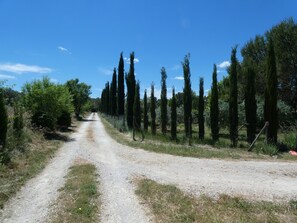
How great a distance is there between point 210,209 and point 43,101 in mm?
17804

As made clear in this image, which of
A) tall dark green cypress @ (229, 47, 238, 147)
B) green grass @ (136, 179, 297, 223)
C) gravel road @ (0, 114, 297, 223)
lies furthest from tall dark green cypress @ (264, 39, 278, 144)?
green grass @ (136, 179, 297, 223)

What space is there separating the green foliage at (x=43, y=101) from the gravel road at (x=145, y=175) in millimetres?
8485

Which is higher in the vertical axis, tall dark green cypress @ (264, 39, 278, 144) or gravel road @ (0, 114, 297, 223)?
tall dark green cypress @ (264, 39, 278, 144)

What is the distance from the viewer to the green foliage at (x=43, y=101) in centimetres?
2147

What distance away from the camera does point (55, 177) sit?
9.45 m

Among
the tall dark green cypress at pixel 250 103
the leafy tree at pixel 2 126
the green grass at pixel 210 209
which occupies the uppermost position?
the tall dark green cypress at pixel 250 103

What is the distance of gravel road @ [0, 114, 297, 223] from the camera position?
20.9 feet

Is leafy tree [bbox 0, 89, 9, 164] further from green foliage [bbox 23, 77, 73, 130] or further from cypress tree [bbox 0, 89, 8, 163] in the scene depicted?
green foliage [bbox 23, 77, 73, 130]

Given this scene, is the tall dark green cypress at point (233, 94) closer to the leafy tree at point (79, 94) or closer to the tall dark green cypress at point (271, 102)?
the tall dark green cypress at point (271, 102)

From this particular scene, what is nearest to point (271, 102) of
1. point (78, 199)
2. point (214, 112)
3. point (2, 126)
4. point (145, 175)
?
point (214, 112)

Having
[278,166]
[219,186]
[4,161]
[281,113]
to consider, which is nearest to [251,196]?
[219,186]

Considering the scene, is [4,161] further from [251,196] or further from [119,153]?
[251,196]

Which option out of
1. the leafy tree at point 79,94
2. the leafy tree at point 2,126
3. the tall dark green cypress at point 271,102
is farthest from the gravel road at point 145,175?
the leafy tree at point 79,94

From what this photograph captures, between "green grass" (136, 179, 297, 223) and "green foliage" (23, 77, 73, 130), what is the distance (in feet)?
52.2
